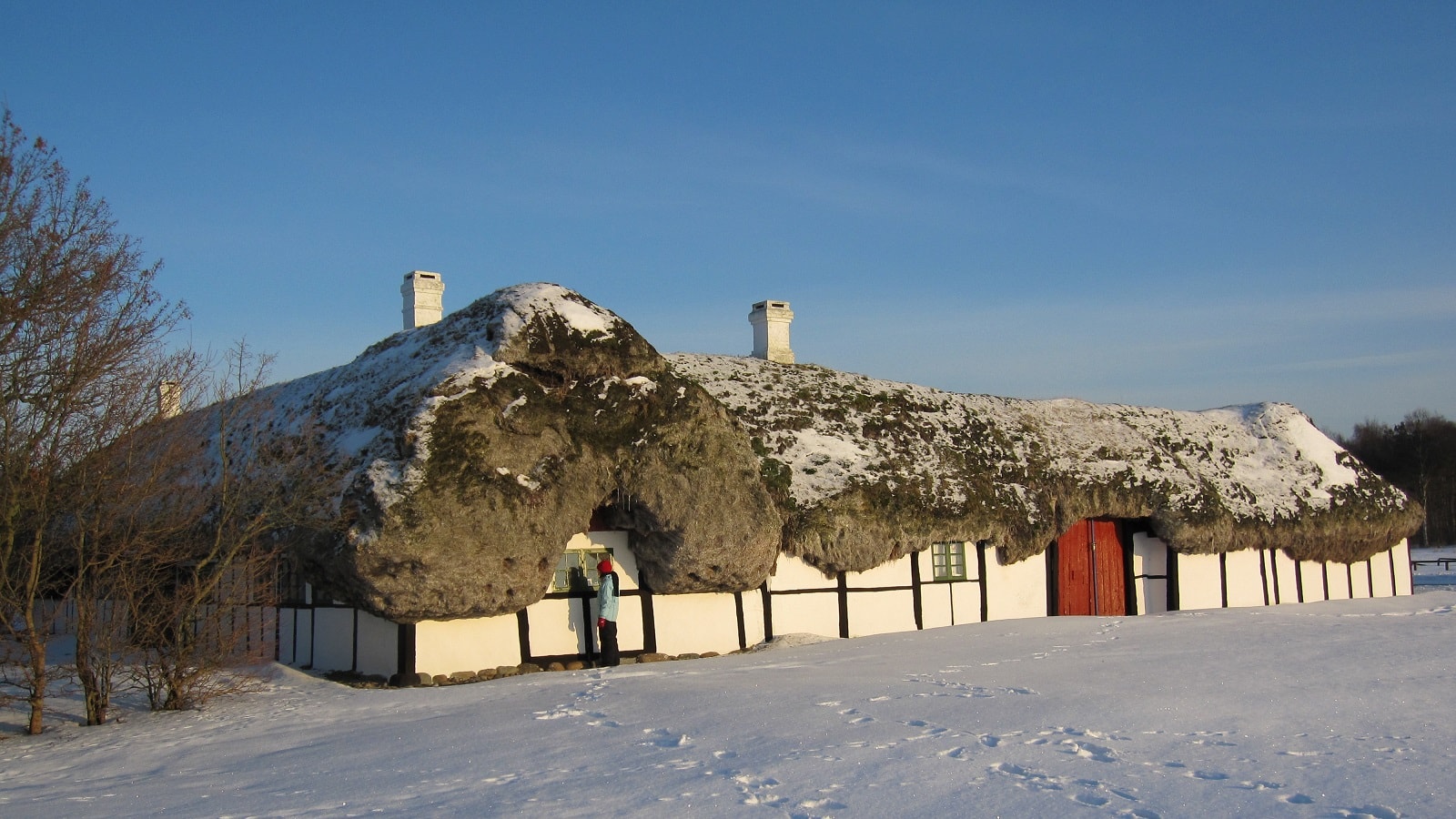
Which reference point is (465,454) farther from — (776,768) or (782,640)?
(776,768)

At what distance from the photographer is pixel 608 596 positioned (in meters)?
14.8

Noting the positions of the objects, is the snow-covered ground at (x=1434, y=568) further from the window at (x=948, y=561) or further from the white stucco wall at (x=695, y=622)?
the white stucco wall at (x=695, y=622)

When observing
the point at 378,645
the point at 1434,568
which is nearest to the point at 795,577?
the point at 378,645

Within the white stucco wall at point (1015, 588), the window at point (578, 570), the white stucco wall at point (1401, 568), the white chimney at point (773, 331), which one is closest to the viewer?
the window at point (578, 570)

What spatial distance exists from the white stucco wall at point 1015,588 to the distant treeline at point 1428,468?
4119cm

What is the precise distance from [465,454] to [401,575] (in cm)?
168

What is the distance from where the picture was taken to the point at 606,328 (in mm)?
16219

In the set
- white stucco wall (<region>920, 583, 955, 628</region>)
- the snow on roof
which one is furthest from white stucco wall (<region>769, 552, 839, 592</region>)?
the snow on roof

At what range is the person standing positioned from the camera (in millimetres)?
14797

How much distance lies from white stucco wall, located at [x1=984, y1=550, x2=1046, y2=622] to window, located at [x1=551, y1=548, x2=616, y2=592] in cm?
658

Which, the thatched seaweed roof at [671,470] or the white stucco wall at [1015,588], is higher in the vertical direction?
the thatched seaweed roof at [671,470]

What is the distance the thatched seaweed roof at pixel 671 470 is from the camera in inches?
546

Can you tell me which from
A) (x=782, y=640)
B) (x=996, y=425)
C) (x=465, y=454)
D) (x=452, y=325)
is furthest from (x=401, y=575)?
(x=996, y=425)

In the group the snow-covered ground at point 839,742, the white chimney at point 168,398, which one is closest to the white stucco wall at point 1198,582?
the snow-covered ground at point 839,742
